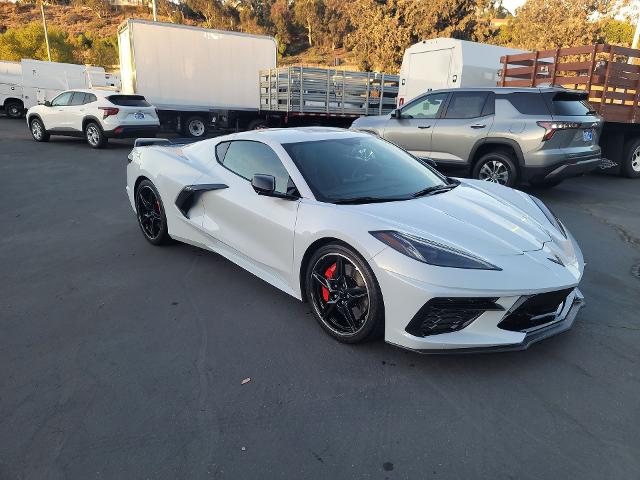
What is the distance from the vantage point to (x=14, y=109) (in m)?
23.3

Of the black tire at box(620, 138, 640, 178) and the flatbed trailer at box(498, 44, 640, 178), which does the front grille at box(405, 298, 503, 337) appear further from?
the black tire at box(620, 138, 640, 178)

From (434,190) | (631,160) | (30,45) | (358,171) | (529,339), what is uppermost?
(30,45)

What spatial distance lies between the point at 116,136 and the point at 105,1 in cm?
8948

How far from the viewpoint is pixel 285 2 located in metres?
66.7

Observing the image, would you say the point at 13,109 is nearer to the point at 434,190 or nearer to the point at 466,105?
the point at 466,105

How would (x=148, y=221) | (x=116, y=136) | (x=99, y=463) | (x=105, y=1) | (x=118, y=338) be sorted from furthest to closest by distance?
1. (x=105, y=1)
2. (x=116, y=136)
3. (x=148, y=221)
4. (x=118, y=338)
5. (x=99, y=463)

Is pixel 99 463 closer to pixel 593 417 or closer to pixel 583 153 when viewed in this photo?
pixel 593 417

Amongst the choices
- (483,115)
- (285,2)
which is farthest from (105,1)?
(483,115)

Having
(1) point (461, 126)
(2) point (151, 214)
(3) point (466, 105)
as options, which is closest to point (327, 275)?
(2) point (151, 214)

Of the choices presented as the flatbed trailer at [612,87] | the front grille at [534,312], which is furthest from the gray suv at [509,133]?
the front grille at [534,312]

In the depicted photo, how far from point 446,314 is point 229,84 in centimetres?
1539

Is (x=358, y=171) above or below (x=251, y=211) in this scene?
above

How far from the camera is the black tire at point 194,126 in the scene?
52.9 feet

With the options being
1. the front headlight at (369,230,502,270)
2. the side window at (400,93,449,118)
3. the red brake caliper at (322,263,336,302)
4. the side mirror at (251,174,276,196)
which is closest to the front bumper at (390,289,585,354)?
the front headlight at (369,230,502,270)
